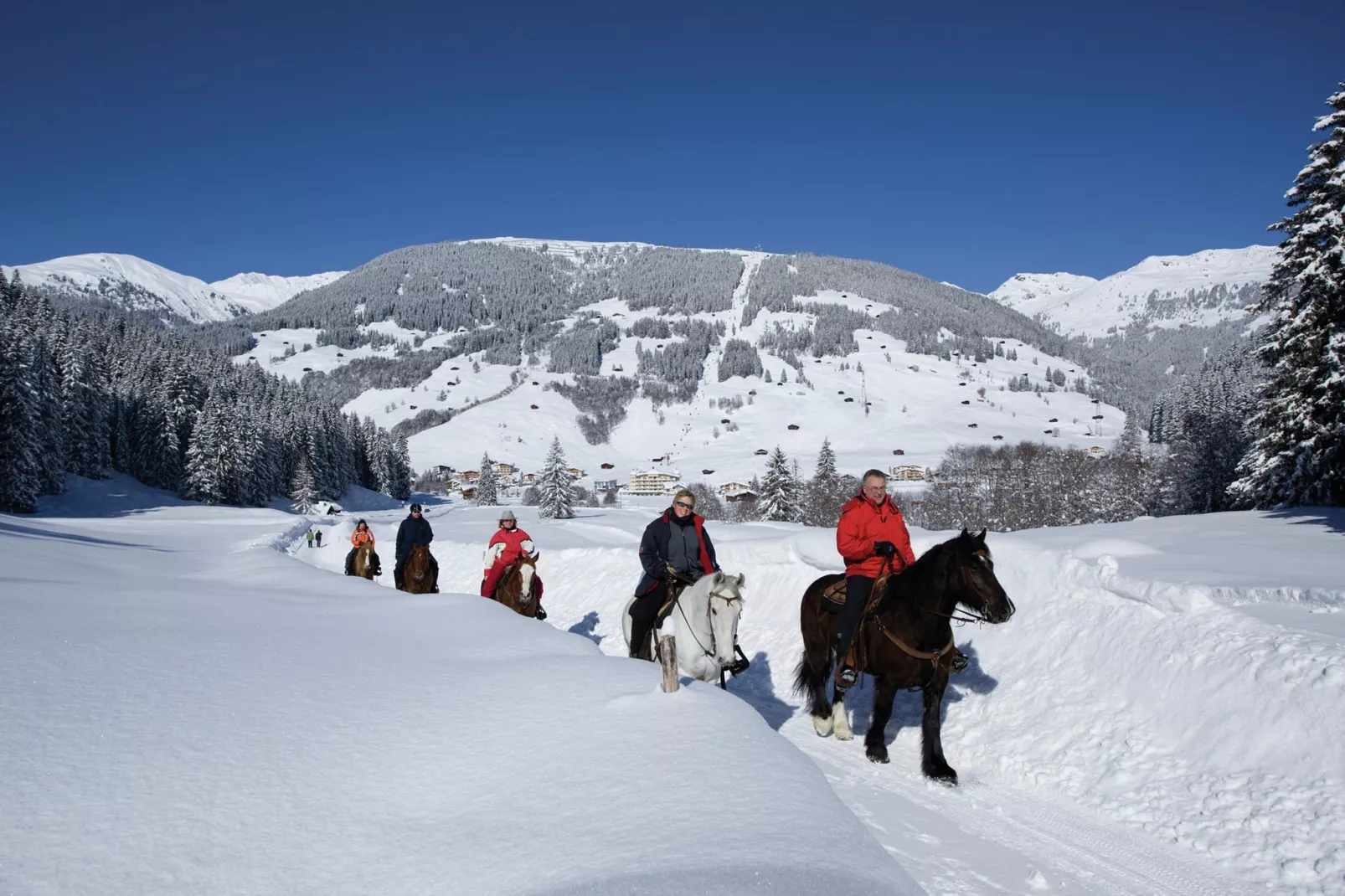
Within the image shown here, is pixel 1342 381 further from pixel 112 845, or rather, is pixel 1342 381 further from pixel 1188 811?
pixel 112 845

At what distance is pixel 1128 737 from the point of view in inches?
298

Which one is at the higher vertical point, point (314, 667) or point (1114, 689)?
point (314, 667)

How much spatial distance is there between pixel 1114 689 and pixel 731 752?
5981mm

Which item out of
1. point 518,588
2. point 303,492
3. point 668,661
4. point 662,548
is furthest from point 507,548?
point 303,492

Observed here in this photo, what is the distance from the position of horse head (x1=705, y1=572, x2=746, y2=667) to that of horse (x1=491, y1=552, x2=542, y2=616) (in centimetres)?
563

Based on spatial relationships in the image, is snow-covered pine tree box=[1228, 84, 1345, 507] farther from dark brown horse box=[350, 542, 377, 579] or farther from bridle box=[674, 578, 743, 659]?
dark brown horse box=[350, 542, 377, 579]

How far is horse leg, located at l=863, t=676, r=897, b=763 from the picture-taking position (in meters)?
7.96

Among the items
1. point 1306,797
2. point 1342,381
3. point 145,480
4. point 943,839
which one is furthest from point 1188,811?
point 145,480

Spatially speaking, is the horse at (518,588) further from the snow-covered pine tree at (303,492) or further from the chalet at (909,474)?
the chalet at (909,474)

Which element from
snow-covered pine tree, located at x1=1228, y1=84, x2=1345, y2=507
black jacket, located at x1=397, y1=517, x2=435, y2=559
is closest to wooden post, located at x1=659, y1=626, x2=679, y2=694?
black jacket, located at x1=397, y1=517, x2=435, y2=559

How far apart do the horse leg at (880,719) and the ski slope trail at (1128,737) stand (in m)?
Result: 0.16

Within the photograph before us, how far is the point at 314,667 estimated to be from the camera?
661 cm

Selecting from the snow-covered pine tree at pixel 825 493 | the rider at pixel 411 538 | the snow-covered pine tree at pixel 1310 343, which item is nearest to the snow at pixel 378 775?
the rider at pixel 411 538

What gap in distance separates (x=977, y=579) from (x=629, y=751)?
14.0 feet
